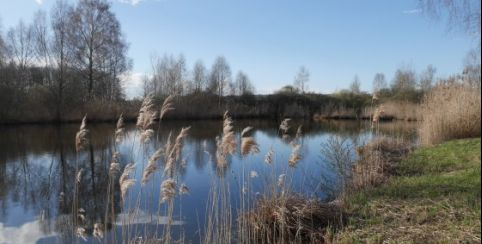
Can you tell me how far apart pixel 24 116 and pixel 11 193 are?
1957 cm

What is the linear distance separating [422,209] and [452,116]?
7.04 metres

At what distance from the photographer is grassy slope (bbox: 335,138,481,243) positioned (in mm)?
3691

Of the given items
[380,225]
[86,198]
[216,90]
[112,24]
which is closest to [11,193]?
[86,198]

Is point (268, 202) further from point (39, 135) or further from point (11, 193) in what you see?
point (39, 135)

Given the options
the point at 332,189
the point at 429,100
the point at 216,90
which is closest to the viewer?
the point at 332,189

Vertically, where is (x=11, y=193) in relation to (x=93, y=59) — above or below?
below

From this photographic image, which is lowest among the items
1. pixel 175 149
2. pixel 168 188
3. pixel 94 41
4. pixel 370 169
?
pixel 370 169

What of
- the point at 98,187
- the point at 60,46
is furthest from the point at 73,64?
the point at 98,187

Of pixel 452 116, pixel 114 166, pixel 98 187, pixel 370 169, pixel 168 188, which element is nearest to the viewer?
pixel 168 188

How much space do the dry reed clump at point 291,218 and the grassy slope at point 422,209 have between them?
0.35 m

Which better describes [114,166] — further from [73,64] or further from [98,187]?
[73,64]

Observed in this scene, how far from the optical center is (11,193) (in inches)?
321

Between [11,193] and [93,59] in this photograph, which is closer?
[11,193]

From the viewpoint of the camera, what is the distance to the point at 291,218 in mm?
4898
